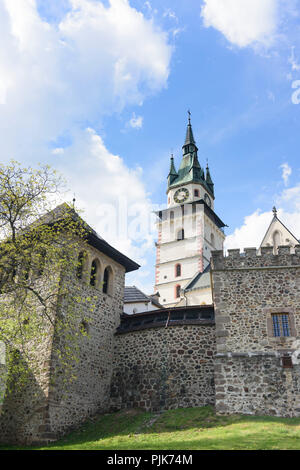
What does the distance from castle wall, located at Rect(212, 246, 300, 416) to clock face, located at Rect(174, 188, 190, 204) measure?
31.4 meters

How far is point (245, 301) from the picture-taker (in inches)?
655

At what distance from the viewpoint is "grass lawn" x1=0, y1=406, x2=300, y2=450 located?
439 inches

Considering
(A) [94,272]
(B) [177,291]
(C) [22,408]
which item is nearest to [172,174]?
(B) [177,291]

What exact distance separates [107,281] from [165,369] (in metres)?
5.35

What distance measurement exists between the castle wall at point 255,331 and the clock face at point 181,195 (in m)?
31.4

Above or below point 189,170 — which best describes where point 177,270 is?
below

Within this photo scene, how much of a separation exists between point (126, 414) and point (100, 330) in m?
3.78

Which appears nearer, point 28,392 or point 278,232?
point 28,392

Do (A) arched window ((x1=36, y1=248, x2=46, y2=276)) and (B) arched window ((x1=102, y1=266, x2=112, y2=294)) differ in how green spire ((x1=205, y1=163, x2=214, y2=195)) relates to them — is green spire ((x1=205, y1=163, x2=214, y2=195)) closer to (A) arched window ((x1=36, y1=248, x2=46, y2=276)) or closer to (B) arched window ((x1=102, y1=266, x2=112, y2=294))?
(B) arched window ((x1=102, y1=266, x2=112, y2=294))

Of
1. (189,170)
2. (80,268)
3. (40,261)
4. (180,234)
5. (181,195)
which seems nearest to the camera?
(40,261)

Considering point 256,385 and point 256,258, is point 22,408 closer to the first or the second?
point 256,385

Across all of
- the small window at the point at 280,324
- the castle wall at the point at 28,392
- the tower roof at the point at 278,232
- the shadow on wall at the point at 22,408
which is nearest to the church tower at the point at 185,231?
the tower roof at the point at 278,232

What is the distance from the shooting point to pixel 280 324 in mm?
16094

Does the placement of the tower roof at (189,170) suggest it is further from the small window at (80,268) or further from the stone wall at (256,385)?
the stone wall at (256,385)
